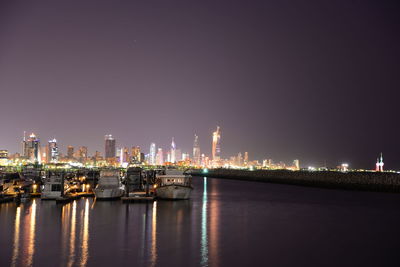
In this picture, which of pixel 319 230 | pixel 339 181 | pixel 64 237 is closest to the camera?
pixel 64 237

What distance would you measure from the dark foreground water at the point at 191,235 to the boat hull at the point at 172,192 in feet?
8.89

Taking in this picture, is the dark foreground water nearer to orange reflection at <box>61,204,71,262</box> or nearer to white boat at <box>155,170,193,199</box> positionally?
orange reflection at <box>61,204,71,262</box>

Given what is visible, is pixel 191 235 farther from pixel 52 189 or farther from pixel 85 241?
pixel 52 189

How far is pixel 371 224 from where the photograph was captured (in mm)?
38031

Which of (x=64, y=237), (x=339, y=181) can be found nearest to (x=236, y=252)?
(x=64, y=237)

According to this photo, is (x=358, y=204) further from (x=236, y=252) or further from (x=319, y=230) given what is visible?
(x=236, y=252)

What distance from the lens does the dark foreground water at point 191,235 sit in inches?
926

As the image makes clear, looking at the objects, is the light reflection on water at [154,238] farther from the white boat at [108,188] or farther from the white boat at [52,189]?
the white boat at [52,189]

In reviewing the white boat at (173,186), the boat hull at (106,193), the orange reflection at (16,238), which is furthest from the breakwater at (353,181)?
the orange reflection at (16,238)

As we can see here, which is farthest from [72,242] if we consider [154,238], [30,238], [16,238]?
[154,238]

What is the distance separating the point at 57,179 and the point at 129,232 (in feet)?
76.5

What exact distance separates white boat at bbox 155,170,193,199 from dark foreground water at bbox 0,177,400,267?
2855 mm

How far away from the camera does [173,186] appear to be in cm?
5103

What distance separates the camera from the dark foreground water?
23.5 meters
